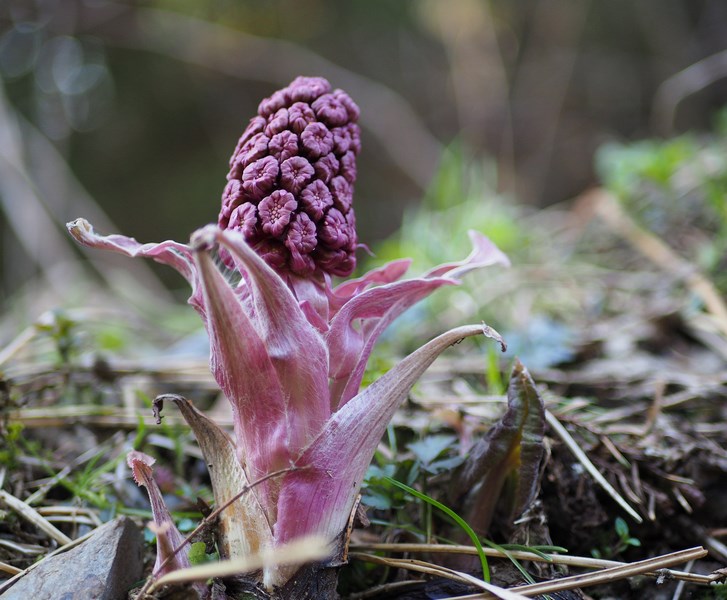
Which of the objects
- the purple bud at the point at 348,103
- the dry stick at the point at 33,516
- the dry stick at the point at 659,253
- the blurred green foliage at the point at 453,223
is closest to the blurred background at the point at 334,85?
the blurred green foliage at the point at 453,223

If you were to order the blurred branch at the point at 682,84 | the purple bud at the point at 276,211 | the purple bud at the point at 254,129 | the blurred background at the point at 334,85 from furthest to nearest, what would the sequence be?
the blurred background at the point at 334,85 < the blurred branch at the point at 682,84 < the purple bud at the point at 254,129 < the purple bud at the point at 276,211

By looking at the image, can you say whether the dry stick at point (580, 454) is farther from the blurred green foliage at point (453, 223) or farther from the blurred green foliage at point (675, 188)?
the blurred green foliage at point (675, 188)

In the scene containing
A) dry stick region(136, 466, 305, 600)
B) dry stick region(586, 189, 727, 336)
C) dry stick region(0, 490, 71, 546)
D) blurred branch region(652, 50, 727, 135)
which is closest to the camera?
dry stick region(136, 466, 305, 600)

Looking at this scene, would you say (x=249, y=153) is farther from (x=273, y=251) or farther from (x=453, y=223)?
(x=453, y=223)

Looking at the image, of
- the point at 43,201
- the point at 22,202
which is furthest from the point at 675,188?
the point at 43,201

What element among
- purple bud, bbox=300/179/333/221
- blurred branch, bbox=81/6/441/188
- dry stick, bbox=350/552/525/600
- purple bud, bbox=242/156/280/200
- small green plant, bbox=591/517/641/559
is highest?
blurred branch, bbox=81/6/441/188

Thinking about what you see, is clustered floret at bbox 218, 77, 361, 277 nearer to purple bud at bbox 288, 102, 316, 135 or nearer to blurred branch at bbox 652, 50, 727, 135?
purple bud at bbox 288, 102, 316, 135

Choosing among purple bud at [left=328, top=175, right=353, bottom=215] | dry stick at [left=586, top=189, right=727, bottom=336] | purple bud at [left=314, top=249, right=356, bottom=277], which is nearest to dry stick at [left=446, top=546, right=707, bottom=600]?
purple bud at [left=314, top=249, right=356, bottom=277]
